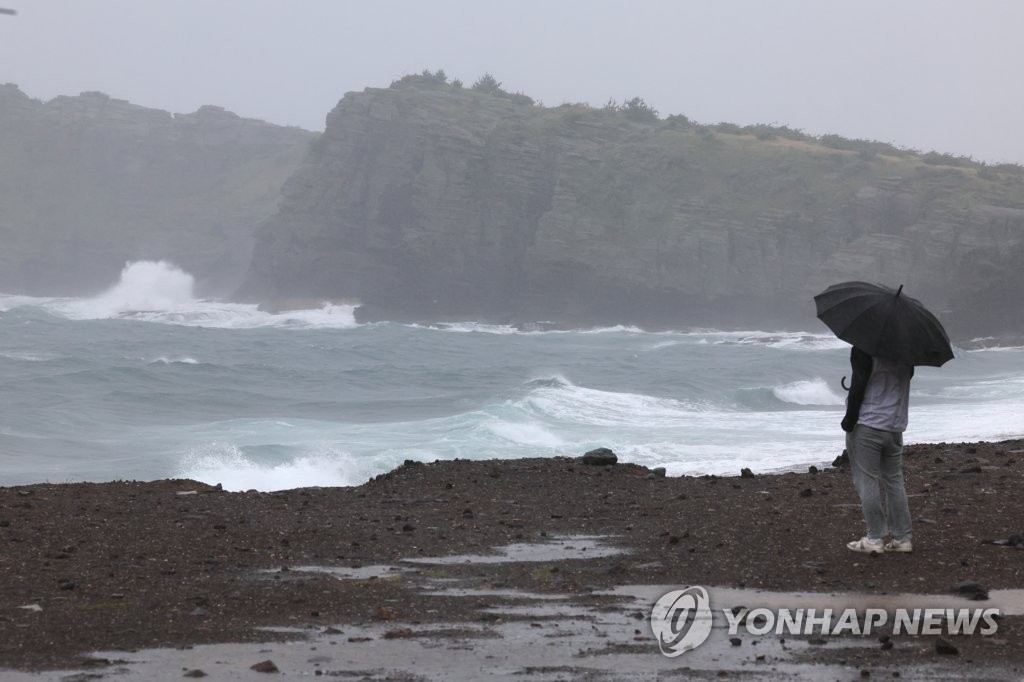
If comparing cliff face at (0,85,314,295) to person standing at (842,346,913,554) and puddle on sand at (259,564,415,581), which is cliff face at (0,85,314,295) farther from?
person standing at (842,346,913,554)

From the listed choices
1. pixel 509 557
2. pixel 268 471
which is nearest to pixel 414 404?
pixel 268 471

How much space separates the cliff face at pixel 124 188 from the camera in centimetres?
14175

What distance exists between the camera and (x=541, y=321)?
83.9m

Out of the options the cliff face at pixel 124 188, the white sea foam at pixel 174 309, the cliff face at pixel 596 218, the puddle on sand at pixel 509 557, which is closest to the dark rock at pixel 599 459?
the puddle on sand at pixel 509 557

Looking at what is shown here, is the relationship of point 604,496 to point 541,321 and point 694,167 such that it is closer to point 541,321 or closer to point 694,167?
point 541,321

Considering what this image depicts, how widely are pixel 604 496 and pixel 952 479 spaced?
305cm

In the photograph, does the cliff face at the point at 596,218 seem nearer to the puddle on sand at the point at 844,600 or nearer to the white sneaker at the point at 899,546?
the white sneaker at the point at 899,546

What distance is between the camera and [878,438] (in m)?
7.80

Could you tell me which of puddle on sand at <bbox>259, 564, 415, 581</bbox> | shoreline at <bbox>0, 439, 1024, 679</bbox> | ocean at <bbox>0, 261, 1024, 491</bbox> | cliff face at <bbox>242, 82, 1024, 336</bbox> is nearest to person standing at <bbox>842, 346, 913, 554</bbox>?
shoreline at <bbox>0, 439, 1024, 679</bbox>

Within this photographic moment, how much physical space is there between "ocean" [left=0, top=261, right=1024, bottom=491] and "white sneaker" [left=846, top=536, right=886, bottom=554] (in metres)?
8.57

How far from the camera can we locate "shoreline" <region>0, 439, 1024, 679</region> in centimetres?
586

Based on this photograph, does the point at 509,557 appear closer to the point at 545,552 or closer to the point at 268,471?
the point at 545,552

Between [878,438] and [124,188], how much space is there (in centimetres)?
16390

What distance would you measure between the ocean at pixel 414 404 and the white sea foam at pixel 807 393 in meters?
0.10
